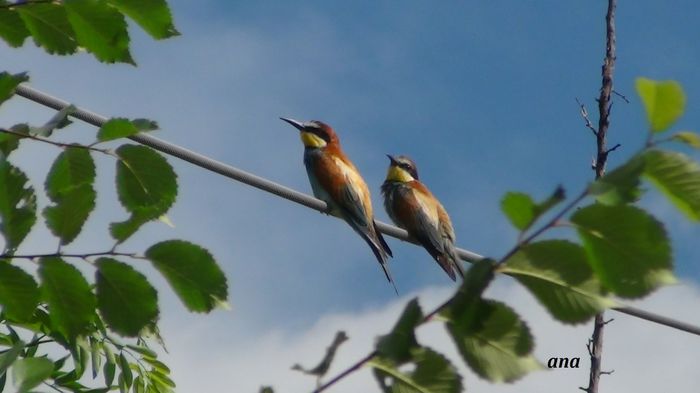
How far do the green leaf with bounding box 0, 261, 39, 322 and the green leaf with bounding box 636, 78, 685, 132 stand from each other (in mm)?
909

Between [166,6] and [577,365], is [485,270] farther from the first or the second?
[577,365]

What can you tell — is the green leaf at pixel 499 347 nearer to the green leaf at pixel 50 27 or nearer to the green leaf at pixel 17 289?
Answer: the green leaf at pixel 17 289

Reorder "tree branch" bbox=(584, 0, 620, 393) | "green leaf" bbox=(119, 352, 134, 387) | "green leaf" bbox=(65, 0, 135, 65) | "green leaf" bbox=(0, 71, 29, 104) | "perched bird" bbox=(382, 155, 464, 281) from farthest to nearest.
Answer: "perched bird" bbox=(382, 155, 464, 281) → "tree branch" bbox=(584, 0, 620, 393) → "green leaf" bbox=(119, 352, 134, 387) → "green leaf" bbox=(65, 0, 135, 65) → "green leaf" bbox=(0, 71, 29, 104)

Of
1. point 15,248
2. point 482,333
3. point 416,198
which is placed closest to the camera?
point 482,333

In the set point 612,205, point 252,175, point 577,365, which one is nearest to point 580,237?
point 612,205

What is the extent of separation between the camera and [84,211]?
1.73m

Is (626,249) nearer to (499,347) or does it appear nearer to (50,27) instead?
(499,347)

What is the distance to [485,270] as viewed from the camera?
1.20m

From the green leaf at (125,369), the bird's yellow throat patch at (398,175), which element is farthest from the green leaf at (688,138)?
the bird's yellow throat patch at (398,175)

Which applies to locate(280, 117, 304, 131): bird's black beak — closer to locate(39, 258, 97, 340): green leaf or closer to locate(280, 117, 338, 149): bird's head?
locate(280, 117, 338, 149): bird's head

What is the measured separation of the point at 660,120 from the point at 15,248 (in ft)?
3.14

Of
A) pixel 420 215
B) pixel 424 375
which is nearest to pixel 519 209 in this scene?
pixel 424 375

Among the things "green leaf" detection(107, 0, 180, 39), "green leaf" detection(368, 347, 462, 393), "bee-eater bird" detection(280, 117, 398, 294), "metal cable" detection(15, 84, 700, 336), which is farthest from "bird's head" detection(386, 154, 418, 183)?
"green leaf" detection(368, 347, 462, 393)

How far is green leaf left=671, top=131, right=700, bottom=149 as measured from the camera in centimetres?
119
